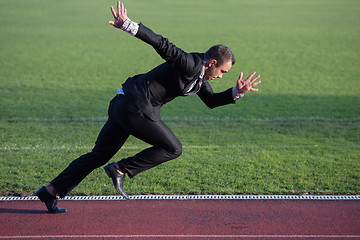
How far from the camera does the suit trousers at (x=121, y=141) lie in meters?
5.14

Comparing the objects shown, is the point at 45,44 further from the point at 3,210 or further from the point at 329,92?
the point at 3,210

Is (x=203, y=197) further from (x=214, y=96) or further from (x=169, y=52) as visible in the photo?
(x=169, y=52)

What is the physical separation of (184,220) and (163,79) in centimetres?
177

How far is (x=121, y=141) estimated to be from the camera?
5.47m

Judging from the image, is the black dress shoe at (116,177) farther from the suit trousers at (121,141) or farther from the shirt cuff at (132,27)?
the shirt cuff at (132,27)

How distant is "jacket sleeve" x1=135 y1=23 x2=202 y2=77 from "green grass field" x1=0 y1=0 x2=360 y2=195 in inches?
89.6

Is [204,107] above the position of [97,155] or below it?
below

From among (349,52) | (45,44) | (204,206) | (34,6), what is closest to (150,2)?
(34,6)

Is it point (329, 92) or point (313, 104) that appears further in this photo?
point (329, 92)

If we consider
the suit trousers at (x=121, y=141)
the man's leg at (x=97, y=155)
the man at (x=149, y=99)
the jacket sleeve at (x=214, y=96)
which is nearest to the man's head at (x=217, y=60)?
the man at (x=149, y=99)

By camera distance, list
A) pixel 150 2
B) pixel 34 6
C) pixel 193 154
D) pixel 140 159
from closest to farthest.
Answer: pixel 140 159, pixel 193 154, pixel 34 6, pixel 150 2

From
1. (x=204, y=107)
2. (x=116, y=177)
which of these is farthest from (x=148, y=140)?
(x=204, y=107)

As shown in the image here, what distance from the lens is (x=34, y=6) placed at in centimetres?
3397

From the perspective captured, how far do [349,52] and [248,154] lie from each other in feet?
47.4
